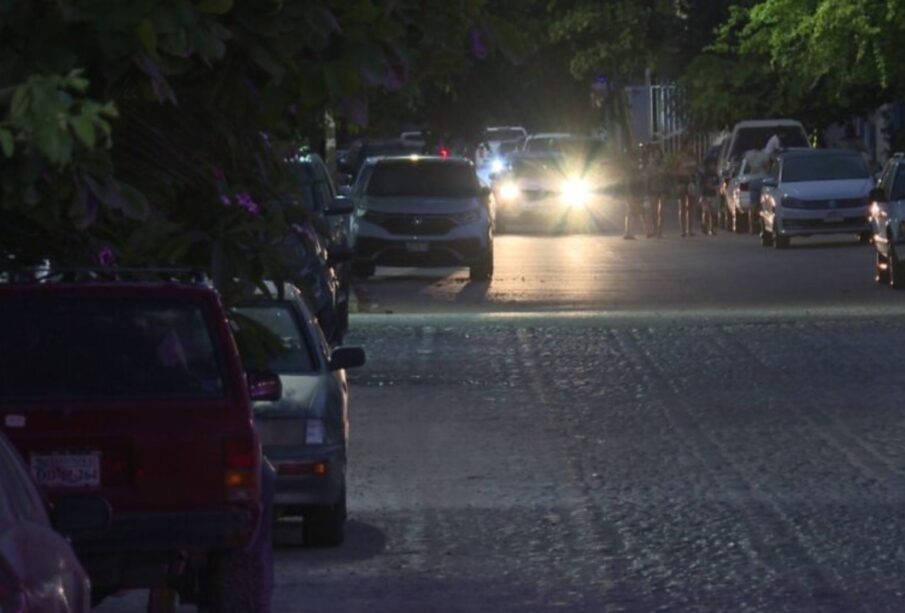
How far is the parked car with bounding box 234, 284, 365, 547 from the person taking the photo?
12031 millimetres

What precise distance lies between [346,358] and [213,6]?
4925 millimetres

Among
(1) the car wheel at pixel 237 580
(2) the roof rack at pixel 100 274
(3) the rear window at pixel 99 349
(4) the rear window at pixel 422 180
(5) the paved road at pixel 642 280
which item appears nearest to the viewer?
(3) the rear window at pixel 99 349

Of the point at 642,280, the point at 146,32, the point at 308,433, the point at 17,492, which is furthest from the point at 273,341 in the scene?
the point at 642,280

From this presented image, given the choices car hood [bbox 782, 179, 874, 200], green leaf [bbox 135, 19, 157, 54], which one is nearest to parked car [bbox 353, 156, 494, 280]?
car hood [bbox 782, 179, 874, 200]

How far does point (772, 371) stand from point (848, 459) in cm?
540

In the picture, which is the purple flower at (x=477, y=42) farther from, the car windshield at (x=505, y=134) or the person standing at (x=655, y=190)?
the car windshield at (x=505, y=134)

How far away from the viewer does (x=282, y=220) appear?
1123 centimetres

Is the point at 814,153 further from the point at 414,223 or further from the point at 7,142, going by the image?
the point at 7,142

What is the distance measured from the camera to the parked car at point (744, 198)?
151 feet

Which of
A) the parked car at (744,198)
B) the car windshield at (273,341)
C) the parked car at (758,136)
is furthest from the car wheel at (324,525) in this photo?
the parked car at (758,136)

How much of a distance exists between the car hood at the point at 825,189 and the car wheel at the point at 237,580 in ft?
106

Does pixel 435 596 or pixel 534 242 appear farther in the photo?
pixel 534 242

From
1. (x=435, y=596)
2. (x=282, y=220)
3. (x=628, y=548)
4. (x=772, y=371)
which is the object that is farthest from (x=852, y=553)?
(x=772, y=371)

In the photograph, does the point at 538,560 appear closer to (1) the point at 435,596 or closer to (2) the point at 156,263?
(1) the point at 435,596
